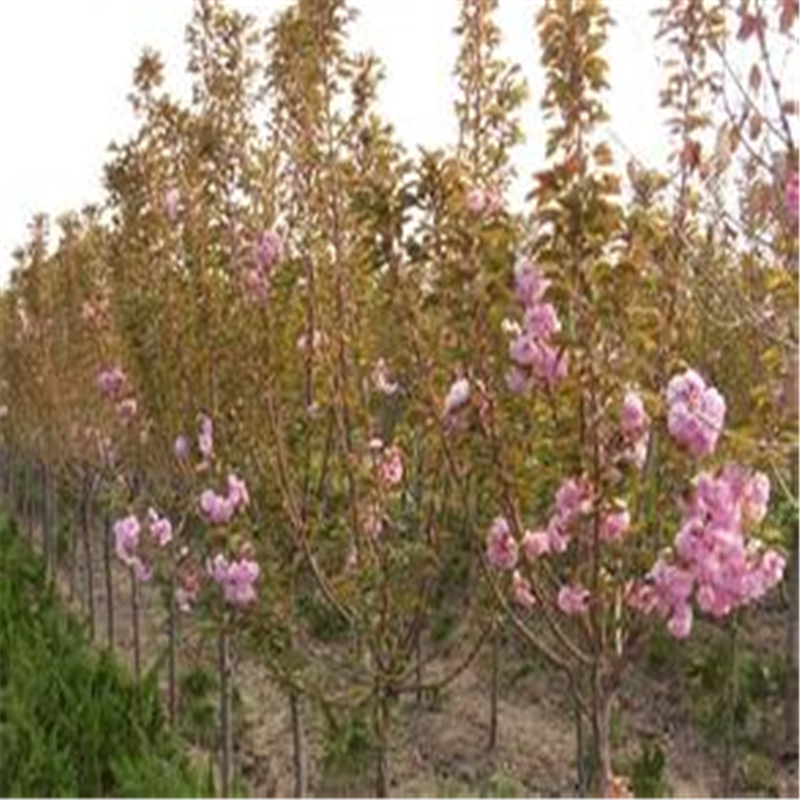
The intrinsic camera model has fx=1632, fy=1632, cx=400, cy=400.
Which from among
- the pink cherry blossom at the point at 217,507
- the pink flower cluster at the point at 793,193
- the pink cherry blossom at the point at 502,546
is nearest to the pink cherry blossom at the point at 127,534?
the pink cherry blossom at the point at 217,507

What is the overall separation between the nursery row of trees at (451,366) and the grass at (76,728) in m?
0.55

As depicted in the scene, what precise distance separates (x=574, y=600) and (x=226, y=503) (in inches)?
111

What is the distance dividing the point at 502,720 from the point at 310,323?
16.0 feet

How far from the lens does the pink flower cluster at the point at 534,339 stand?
4.51m

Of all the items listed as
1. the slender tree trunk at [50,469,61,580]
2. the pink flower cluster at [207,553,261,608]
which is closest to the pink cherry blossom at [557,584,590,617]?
the pink flower cluster at [207,553,261,608]

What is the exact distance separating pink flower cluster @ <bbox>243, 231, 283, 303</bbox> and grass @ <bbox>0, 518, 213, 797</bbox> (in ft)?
6.99

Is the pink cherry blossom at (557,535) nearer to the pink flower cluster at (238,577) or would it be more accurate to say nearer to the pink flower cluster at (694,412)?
Answer: the pink flower cluster at (694,412)

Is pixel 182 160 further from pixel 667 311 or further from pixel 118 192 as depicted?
pixel 667 311

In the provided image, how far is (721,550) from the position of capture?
439 centimetres

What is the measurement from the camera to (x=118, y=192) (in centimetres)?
997

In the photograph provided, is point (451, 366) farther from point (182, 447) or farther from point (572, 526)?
point (182, 447)

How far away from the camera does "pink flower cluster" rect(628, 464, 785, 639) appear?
171 inches

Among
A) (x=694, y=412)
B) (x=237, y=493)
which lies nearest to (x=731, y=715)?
(x=237, y=493)

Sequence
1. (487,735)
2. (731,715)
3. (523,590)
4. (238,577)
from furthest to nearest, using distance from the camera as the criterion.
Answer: (487,735)
(731,715)
(238,577)
(523,590)
